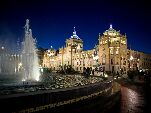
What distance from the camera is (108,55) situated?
75125 mm

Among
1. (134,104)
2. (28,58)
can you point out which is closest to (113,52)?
(28,58)

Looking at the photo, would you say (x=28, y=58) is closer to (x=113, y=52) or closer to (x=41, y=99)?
(x=41, y=99)

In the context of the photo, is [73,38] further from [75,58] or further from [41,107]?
[41,107]

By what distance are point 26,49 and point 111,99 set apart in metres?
18.3

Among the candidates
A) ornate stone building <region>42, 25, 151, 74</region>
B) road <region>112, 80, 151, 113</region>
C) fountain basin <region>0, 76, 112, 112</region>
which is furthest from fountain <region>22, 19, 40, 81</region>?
ornate stone building <region>42, 25, 151, 74</region>

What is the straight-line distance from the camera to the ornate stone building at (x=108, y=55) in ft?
243

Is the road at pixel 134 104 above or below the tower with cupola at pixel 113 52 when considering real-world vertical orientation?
below

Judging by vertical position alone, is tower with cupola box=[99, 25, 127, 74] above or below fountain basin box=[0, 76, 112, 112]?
above

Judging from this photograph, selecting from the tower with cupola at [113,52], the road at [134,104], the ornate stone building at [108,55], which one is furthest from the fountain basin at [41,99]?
the tower with cupola at [113,52]

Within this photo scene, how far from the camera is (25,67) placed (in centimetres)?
2759

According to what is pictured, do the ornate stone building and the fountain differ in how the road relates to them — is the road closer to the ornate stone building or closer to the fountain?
the fountain

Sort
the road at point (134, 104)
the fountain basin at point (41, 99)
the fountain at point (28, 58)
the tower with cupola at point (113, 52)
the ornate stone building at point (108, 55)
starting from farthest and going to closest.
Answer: the ornate stone building at point (108, 55), the tower with cupola at point (113, 52), the fountain at point (28, 58), the road at point (134, 104), the fountain basin at point (41, 99)

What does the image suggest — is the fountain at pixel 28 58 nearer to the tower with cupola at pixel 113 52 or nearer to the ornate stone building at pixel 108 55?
the ornate stone building at pixel 108 55

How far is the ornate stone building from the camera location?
74125 millimetres
